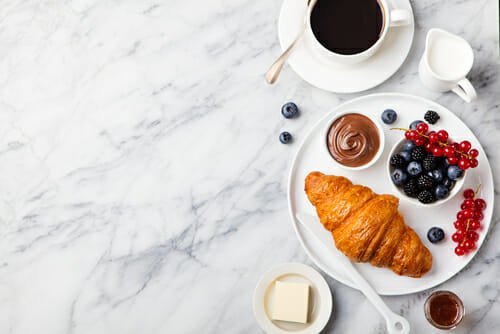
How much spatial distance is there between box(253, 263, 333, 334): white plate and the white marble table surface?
5 cm

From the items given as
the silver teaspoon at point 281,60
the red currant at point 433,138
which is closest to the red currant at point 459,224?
the red currant at point 433,138

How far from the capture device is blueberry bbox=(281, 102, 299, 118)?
62.5 inches

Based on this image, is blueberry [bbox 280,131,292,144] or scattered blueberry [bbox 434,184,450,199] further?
blueberry [bbox 280,131,292,144]

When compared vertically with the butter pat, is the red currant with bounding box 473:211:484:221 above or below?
above

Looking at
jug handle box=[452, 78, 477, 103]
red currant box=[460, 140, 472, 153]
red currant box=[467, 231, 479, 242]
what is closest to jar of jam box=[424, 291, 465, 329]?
red currant box=[467, 231, 479, 242]

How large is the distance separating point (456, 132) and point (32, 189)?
1.15m

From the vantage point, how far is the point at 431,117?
4.93 feet

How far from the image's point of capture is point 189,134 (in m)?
1.66

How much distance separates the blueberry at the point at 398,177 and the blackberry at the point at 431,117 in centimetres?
16

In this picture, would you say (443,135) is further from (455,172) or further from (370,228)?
→ (370,228)

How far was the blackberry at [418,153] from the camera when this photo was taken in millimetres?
1439

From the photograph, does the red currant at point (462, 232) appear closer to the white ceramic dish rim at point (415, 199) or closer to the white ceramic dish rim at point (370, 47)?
the white ceramic dish rim at point (415, 199)

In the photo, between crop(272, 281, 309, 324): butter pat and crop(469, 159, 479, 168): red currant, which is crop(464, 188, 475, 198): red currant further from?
crop(272, 281, 309, 324): butter pat

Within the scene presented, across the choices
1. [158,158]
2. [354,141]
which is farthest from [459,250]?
[158,158]
